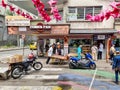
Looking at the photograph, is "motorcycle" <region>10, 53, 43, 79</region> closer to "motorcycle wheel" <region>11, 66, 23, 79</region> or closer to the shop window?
"motorcycle wheel" <region>11, 66, 23, 79</region>

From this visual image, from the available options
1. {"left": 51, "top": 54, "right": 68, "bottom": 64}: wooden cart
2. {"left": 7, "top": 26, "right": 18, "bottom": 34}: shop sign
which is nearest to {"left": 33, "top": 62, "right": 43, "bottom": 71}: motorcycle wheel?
{"left": 51, "top": 54, "right": 68, "bottom": 64}: wooden cart

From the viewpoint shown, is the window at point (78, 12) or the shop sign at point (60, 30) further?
the window at point (78, 12)

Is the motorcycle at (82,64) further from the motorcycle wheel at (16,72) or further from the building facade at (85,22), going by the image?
the building facade at (85,22)

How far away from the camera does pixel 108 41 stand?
29.6m

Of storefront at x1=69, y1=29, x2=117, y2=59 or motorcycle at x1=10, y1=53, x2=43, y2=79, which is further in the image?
storefront at x1=69, y1=29, x2=117, y2=59

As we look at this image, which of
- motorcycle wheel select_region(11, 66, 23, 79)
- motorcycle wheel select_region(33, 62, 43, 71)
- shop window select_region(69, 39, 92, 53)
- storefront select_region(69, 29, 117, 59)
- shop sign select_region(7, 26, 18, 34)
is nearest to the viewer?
motorcycle wheel select_region(11, 66, 23, 79)

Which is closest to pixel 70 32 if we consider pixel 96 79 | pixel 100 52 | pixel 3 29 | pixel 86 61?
pixel 100 52

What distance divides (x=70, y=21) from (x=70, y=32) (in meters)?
1.45

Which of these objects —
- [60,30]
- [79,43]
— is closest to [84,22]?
[79,43]

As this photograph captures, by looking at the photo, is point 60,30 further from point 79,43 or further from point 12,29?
point 12,29

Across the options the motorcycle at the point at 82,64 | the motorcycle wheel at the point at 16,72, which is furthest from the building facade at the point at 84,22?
the motorcycle wheel at the point at 16,72

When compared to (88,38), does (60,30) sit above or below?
above

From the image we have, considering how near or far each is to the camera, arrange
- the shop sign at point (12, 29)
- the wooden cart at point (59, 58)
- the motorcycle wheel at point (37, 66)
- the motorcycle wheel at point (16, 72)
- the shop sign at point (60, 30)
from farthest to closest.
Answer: the shop sign at point (12, 29) → the shop sign at point (60, 30) → the wooden cart at point (59, 58) → the motorcycle wheel at point (37, 66) → the motorcycle wheel at point (16, 72)

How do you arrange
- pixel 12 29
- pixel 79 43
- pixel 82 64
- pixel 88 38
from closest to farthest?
pixel 82 64, pixel 12 29, pixel 88 38, pixel 79 43
